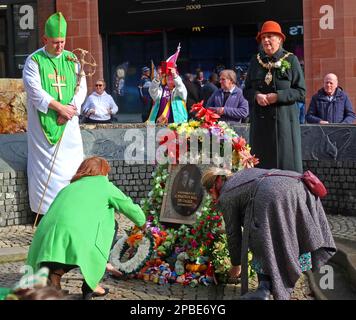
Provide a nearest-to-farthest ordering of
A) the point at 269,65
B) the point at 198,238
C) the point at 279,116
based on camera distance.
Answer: the point at 198,238 < the point at 269,65 < the point at 279,116

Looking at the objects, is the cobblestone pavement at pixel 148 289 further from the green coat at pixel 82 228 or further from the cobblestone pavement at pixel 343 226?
the cobblestone pavement at pixel 343 226

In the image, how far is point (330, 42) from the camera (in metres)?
17.6

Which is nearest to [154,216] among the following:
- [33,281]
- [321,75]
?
[33,281]

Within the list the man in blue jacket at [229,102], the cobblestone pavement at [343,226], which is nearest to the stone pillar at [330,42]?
the man in blue jacket at [229,102]

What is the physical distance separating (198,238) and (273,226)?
1225mm

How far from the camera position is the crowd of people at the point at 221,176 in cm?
546

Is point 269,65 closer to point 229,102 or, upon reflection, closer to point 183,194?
point 183,194

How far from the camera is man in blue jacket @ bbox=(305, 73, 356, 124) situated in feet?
35.2

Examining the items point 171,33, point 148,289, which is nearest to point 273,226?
point 148,289

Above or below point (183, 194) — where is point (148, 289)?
below

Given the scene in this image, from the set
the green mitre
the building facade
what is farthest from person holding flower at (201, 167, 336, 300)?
the building facade

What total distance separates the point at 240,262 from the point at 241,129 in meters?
4.27

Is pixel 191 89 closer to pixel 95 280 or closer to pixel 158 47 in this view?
pixel 158 47

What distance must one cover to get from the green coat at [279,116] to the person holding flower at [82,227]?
2179 millimetres
